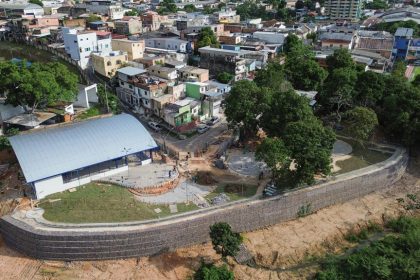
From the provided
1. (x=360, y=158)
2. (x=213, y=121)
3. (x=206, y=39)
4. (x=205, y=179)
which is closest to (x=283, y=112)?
(x=360, y=158)

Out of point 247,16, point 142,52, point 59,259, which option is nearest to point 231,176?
point 59,259

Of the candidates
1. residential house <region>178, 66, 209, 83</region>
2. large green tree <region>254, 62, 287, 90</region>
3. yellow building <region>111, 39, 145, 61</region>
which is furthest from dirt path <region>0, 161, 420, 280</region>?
yellow building <region>111, 39, 145, 61</region>

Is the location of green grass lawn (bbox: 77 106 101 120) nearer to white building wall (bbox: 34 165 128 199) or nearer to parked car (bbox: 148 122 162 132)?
parked car (bbox: 148 122 162 132)

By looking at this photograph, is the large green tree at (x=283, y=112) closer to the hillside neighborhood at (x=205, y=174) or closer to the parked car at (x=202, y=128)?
the hillside neighborhood at (x=205, y=174)

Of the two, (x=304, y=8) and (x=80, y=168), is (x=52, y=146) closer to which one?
(x=80, y=168)

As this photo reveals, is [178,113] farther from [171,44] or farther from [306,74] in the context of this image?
[171,44]

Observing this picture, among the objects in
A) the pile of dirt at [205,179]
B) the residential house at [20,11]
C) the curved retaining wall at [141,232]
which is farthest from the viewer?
the residential house at [20,11]

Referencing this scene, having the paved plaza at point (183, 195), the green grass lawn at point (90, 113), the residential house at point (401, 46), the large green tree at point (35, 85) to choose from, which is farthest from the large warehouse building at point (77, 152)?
the residential house at point (401, 46)
